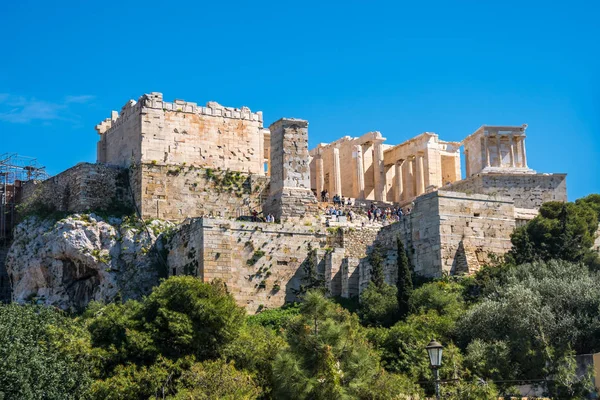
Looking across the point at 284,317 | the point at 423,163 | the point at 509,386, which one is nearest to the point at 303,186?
the point at 284,317

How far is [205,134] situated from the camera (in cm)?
5522

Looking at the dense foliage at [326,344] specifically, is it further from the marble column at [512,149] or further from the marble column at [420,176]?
the marble column at [420,176]

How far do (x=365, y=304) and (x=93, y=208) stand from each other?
589 inches

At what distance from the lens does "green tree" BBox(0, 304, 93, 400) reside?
1308 inches

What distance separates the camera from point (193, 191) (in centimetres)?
5325

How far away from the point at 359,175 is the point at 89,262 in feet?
62.6

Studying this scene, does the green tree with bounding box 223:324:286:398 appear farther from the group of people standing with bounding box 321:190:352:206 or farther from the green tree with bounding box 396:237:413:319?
the group of people standing with bounding box 321:190:352:206

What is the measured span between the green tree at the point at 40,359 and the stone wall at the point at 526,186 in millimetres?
26414

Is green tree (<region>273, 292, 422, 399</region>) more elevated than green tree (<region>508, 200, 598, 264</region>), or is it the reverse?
green tree (<region>508, 200, 598, 264</region>)

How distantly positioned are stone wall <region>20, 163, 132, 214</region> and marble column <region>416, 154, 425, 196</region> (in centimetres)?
1718

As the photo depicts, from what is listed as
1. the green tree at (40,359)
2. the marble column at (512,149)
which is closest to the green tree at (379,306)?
the green tree at (40,359)

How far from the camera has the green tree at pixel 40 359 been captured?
33.2 m

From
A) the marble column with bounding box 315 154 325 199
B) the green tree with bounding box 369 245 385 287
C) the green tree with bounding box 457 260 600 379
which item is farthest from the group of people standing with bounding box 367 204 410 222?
the green tree with bounding box 457 260 600 379

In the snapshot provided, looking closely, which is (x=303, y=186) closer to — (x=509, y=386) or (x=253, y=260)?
(x=253, y=260)
